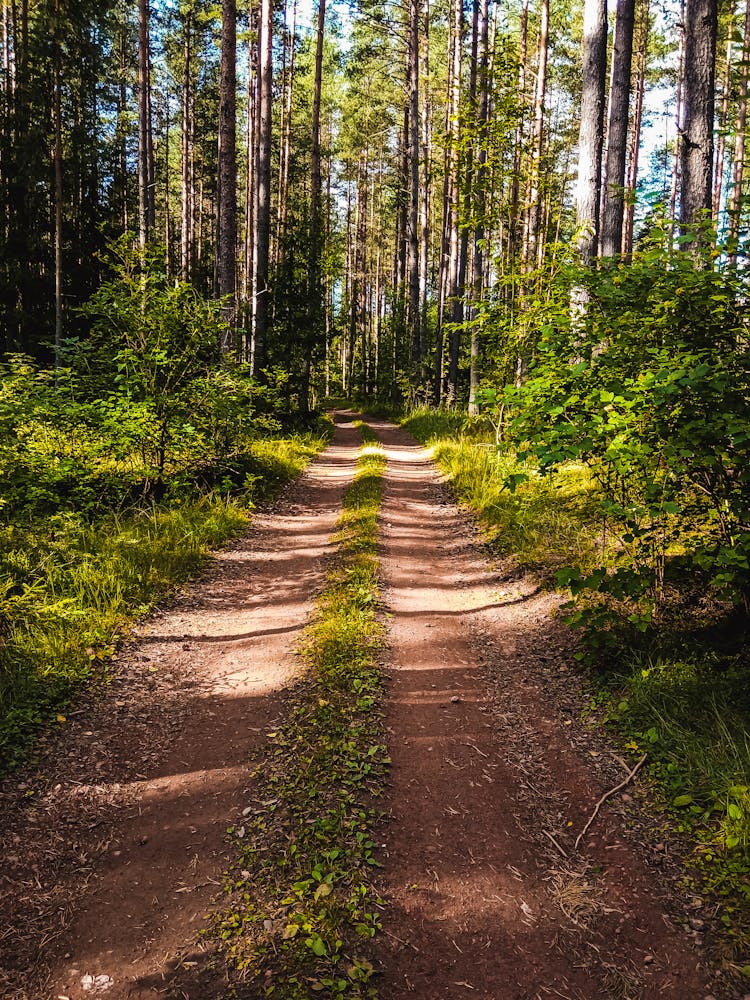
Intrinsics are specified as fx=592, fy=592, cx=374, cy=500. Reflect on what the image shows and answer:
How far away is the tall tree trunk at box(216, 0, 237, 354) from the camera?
10.5 meters

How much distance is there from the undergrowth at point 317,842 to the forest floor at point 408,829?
0.11m

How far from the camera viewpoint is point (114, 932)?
8.02ft

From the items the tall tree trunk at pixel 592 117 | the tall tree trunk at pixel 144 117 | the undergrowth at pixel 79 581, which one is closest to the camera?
the undergrowth at pixel 79 581

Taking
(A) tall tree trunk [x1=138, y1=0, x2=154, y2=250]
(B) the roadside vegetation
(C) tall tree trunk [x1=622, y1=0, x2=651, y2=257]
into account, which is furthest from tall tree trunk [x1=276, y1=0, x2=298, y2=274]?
(B) the roadside vegetation

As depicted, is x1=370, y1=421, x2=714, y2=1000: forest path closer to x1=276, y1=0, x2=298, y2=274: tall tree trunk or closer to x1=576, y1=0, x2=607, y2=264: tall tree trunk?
x1=576, y1=0, x2=607, y2=264: tall tree trunk

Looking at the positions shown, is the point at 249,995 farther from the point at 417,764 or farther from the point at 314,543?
the point at 314,543

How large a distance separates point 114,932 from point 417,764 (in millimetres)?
1699

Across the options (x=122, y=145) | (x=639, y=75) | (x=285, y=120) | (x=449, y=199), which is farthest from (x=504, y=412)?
(x=122, y=145)

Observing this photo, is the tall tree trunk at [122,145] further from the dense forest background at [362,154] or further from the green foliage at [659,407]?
the green foliage at [659,407]

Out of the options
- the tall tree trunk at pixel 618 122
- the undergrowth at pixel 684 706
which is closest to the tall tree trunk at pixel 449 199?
the tall tree trunk at pixel 618 122

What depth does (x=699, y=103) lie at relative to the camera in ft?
24.2

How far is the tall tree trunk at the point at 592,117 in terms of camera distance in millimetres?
8336

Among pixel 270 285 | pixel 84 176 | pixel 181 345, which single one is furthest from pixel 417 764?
pixel 84 176

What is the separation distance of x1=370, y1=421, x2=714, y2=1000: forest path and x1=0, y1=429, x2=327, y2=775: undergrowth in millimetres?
2284
